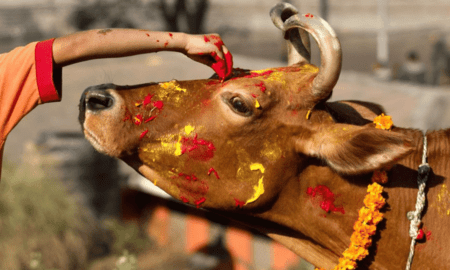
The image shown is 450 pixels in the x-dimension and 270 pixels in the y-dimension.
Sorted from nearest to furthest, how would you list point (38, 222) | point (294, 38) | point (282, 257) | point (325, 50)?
point (325, 50) < point (294, 38) < point (282, 257) < point (38, 222)

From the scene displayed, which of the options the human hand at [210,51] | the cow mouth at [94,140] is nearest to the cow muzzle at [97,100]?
the cow mouth at [94,140]

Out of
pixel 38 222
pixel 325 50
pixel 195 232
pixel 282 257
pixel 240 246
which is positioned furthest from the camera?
pixel 195 232

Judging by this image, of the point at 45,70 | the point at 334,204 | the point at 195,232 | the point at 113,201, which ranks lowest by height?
the point at 113,201

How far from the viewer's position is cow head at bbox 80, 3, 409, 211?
3.13m

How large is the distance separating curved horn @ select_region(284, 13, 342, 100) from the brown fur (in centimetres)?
12

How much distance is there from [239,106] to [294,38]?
0.76 m

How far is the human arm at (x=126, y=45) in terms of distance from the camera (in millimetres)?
2832

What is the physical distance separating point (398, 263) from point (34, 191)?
6.46 m

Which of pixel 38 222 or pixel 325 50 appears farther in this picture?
pixel 38 222

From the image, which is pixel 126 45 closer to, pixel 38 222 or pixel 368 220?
pixel 368 220

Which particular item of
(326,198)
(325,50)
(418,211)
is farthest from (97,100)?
(418,211)

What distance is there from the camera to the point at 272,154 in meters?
3.19

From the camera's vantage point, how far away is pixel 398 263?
10.3ft

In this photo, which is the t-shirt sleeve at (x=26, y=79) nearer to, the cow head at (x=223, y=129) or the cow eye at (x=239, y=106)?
the cow head at (x=223, y=129)
